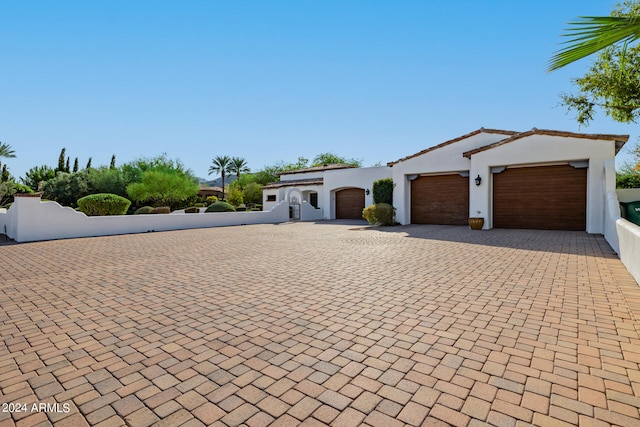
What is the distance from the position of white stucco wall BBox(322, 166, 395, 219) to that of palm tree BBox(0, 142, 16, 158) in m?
37.5

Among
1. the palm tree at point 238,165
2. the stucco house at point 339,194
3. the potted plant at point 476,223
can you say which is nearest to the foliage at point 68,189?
the palm tree at point 238,165

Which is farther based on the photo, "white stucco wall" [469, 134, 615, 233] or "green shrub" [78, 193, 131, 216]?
"green shrub" [78, 193, 131, 216]

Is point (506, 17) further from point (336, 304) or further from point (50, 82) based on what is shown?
point (50, 82)

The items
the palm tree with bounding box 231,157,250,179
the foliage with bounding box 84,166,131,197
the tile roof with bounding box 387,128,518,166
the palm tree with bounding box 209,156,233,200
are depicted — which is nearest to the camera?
the tile roof with bounding box 387,128,518,166

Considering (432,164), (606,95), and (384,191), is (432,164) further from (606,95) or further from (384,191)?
(606,95)

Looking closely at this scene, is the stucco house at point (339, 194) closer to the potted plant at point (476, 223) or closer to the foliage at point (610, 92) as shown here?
the potted plant at point (476, 223)

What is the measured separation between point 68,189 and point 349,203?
107 ft

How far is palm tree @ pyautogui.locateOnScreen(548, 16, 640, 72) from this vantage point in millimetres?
1931

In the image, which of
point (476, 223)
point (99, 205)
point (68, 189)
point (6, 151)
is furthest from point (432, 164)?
point (6, 151)

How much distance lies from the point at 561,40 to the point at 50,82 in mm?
17439

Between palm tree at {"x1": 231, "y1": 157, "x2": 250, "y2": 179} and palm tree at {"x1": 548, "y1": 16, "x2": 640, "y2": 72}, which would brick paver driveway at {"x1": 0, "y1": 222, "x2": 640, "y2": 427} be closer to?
palm tree at {"x1": 548, "y1": 16, "x2": 640, "y2": 72}

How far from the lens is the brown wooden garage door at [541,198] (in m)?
12.7

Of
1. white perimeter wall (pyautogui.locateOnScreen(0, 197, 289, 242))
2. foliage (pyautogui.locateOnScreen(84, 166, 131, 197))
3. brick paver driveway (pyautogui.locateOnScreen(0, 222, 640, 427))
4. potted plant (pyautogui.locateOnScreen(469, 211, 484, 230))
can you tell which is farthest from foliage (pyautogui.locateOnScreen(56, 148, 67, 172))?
potted plant (pyautogui.locateOnScreen(469, 211, 484, 230))

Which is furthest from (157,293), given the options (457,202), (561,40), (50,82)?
(457,202)
